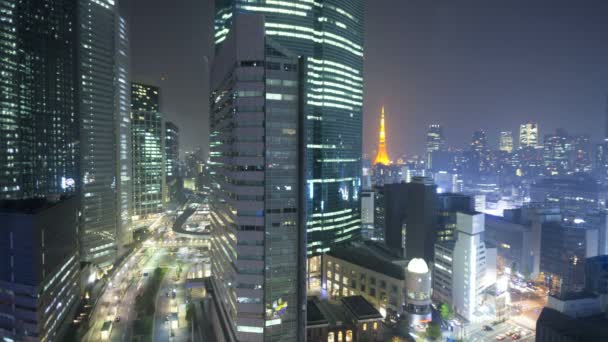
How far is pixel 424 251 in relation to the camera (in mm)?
111688

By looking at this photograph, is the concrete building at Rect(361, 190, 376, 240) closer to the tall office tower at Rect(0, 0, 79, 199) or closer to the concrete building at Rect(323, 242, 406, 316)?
the concrete building at Rect(323, 242, 406, 316)

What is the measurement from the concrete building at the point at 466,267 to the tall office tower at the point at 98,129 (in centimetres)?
10324

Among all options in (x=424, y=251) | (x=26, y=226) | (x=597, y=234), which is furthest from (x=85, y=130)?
(x=597, y=234)

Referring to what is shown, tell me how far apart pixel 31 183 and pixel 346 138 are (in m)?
88.2

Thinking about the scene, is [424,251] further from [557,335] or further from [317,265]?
[557,335]

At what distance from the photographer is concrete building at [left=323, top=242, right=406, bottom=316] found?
83.6 metres

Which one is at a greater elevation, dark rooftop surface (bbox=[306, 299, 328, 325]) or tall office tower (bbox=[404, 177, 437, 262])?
tall office tower (bbox=[404, 177, 437, 262])

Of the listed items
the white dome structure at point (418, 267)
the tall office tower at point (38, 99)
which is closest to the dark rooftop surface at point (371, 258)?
the white dome structure at point (418, 267)

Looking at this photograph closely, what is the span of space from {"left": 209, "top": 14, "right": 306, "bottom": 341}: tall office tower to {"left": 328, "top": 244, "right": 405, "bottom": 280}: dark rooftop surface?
3700cm

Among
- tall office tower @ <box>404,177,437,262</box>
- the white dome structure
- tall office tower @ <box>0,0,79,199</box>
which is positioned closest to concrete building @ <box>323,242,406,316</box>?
the white dome structure

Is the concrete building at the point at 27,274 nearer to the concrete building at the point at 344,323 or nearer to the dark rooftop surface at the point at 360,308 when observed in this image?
the concrete building at the point at 344,323

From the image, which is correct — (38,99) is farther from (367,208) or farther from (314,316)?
(367,208)

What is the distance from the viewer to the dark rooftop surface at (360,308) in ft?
227

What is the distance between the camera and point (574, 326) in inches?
2488
